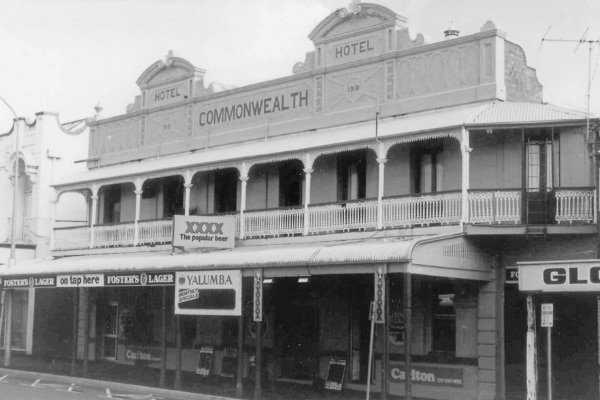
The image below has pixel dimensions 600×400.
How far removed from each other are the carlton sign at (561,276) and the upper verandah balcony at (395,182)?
2.34m

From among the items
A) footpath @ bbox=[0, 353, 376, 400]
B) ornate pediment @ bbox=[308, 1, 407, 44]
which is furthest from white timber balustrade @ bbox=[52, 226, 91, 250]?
ornate pediment @ bbox=[308, 1, 407, 44]

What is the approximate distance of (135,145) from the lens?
99.4ft

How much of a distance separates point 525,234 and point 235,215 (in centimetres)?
852

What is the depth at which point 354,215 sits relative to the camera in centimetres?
2161

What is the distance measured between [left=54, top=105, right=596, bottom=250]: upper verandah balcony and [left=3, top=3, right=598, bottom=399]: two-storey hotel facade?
0.05 meters

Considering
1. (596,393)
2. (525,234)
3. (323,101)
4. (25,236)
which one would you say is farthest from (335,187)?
(25,236)

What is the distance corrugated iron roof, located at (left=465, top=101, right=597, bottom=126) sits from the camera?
62.4 ft

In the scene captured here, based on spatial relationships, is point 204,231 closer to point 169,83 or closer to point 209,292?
point 209,292

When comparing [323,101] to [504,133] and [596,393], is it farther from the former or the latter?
[596,393]

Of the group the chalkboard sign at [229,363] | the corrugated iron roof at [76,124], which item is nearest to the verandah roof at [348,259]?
the chalkboard sign at [229,363]

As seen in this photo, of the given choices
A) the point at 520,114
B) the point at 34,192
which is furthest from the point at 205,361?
the point at 34,192

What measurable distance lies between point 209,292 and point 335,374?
3.65 metres

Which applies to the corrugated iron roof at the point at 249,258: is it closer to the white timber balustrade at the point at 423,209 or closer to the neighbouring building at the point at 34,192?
the white timber balustrade at the point at 423,209

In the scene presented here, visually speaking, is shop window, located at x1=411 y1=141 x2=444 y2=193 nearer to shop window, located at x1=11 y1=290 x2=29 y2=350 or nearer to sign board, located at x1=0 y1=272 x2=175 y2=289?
sign board, located at x1=0 y1=272 x2=175 y2=289
